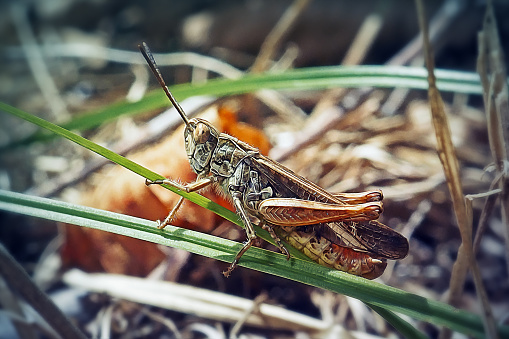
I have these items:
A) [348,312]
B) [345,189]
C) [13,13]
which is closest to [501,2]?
[345,189]

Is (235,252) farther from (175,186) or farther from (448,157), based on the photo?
(448,157)

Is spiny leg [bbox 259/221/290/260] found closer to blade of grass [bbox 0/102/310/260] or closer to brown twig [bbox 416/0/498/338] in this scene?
blade of grass [bbox 0/102/310/260]

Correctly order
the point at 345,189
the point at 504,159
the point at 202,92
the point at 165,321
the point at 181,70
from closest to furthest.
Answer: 1. the point at 504,159
2. the point at 165,321
3. the point at 202,92
4. the point at 345,189
5. the point at 181,70

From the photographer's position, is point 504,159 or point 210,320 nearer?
point 504,159

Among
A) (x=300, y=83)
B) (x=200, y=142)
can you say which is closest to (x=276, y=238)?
(x=200, y=142)

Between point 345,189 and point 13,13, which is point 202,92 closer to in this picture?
point 345,189

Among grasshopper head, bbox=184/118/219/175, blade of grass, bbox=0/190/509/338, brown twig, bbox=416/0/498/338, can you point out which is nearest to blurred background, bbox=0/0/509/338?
brown twig, bbox=416/0/498/338

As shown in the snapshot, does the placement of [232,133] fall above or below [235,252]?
above

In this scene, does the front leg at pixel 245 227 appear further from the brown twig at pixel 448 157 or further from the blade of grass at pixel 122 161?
the brown twig at pixel 448 157
